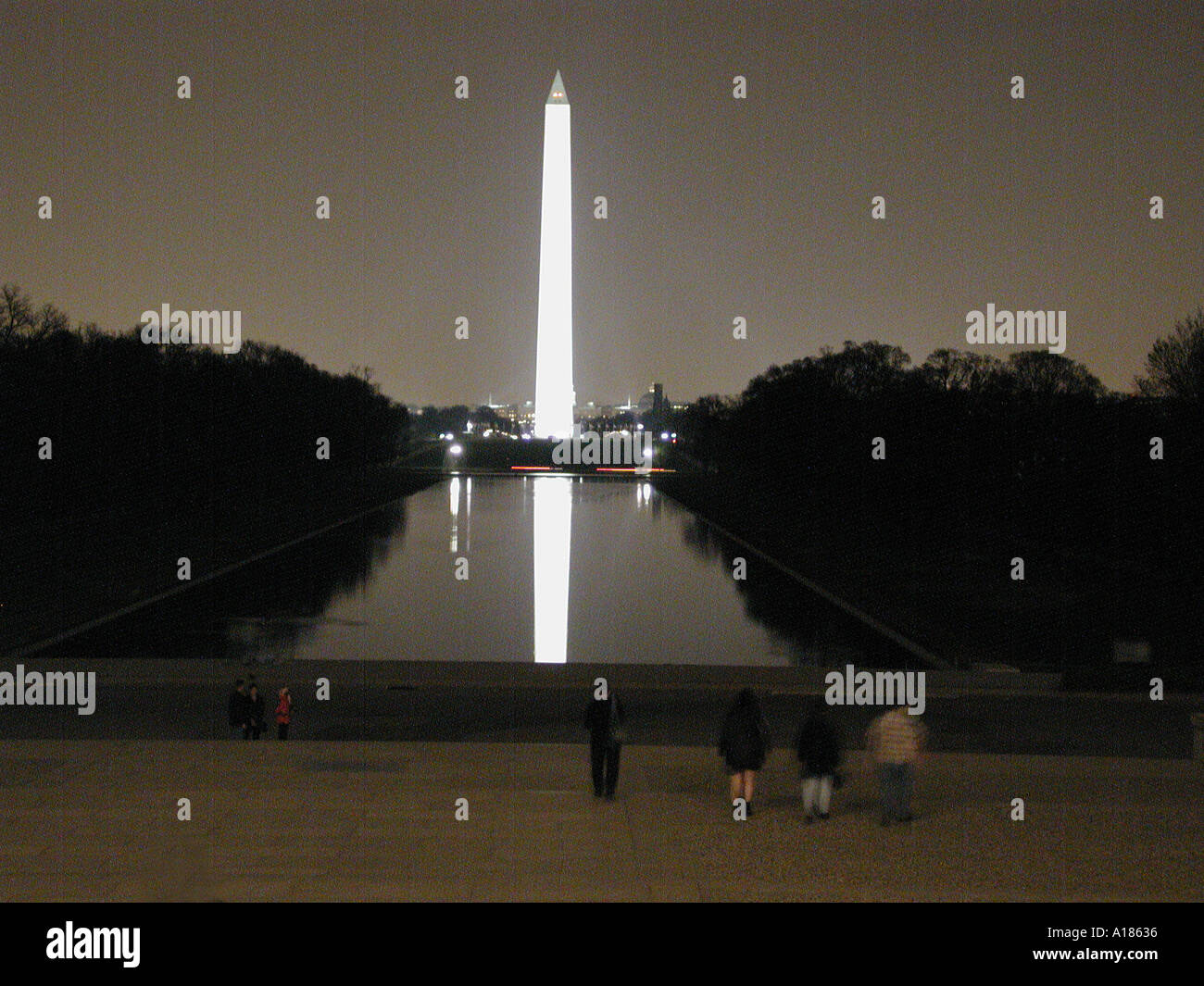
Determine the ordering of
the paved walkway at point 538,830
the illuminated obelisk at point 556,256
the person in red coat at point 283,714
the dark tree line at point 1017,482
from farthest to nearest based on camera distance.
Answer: the illuminated obelisk at point 556,256 < the dark tree line at point 1017,482 < the person in red coat at point 283,714 < the paved walkway at point 538,830

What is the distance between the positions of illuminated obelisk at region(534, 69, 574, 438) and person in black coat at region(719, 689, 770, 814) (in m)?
78.7

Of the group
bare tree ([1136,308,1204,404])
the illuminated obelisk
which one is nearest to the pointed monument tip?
the illuminated obelisk

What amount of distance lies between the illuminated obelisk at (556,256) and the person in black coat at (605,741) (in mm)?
78241

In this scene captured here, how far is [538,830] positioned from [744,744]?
156cm

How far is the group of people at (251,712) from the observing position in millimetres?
13906

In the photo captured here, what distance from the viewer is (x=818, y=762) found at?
9945 millimetres

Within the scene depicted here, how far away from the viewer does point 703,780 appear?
37.9 ft

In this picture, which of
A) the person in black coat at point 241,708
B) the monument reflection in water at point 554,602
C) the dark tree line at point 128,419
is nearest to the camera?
the person in black coat at point 241,708

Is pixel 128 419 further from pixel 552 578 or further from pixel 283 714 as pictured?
pixel 283 714

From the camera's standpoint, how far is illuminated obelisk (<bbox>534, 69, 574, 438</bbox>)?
86938mm

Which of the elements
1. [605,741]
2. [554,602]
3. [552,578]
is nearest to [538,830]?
[605,741]

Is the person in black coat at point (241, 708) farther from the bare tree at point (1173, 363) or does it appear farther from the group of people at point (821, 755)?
the bare tree at point (1173, 363)

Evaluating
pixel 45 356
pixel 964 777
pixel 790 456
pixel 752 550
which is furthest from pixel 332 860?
pixel 790 456

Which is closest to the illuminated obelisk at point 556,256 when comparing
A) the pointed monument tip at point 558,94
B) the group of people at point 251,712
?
the pointed monument tip at point 558,94
